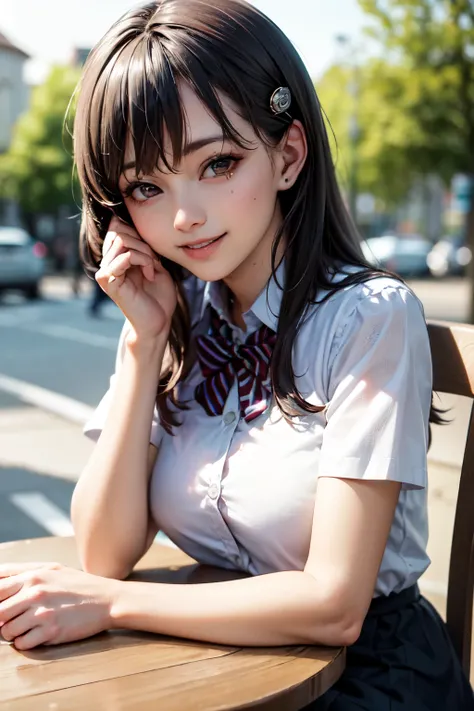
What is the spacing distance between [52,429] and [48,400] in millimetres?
1112

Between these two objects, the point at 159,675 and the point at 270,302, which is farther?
the point at 270,302

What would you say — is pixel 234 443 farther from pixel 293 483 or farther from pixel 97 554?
pixel 97 554

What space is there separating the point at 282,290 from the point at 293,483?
0.39 m

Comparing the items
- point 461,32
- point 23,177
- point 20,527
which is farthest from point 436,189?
point 20,527

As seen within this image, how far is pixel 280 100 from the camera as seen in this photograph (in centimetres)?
178

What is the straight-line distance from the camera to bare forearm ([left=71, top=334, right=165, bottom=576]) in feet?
6.25

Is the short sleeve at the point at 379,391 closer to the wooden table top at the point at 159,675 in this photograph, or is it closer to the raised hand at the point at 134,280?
the wooden table top at the point at 159,675

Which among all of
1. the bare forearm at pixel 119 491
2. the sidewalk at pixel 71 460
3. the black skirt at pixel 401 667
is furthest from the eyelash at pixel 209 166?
the sidewalk at pixel 71 460

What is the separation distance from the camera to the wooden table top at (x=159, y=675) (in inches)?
53.9

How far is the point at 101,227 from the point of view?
2053 mm

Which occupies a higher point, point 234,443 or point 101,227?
point 101,227

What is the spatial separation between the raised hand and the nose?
247 mm

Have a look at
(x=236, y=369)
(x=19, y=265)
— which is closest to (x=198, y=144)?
(x=236, y=369)

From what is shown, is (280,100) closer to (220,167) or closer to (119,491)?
(220,167)
